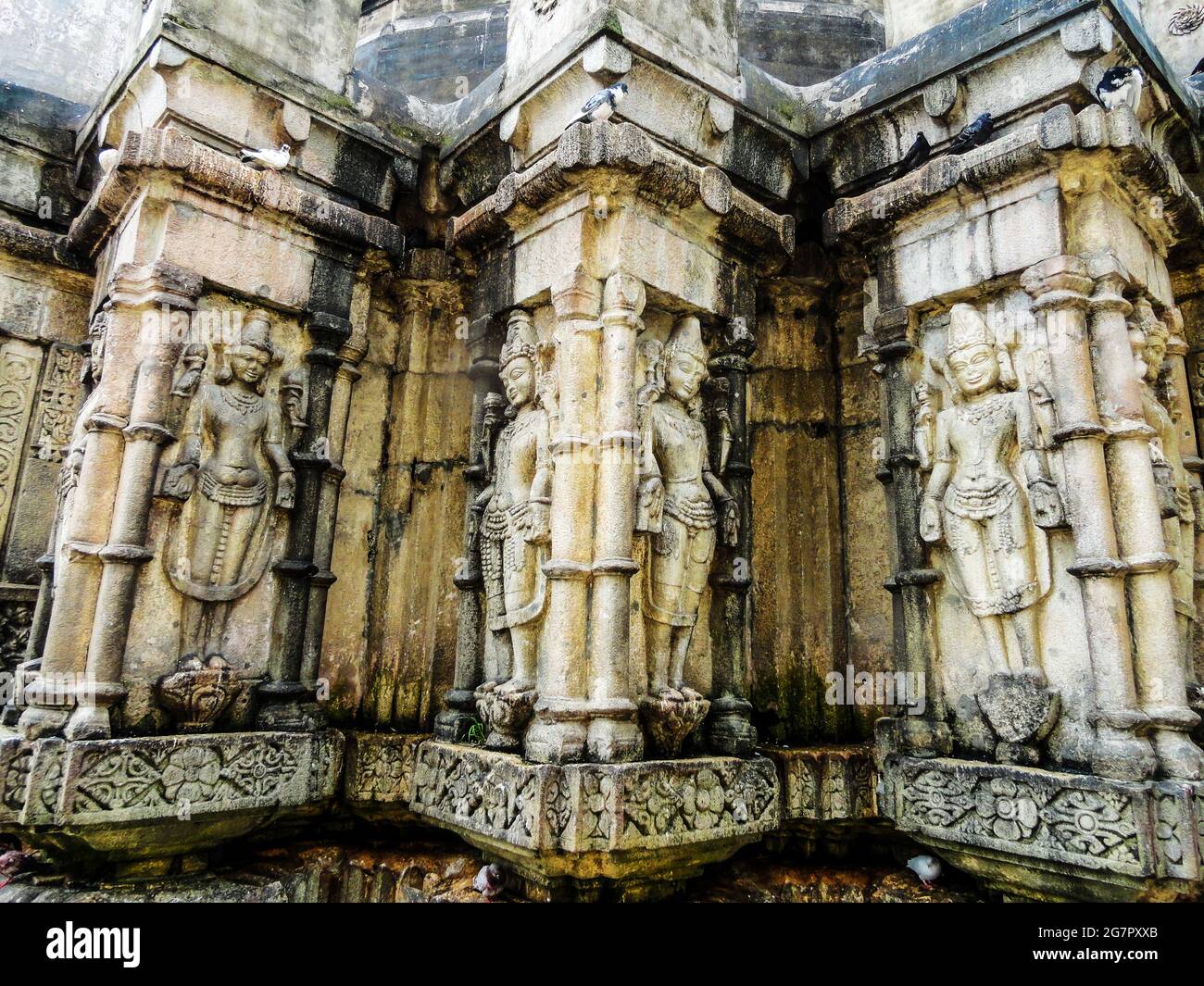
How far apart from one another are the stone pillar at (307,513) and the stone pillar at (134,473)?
75cm

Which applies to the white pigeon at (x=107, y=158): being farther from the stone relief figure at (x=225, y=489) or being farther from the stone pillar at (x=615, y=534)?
the stone pillar at (x=615, y=534)

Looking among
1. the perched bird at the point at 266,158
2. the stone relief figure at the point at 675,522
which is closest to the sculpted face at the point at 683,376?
the stone relief figure at the point at 675,522

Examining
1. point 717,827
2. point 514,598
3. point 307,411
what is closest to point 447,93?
point 307,411

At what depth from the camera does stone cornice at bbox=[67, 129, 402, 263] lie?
480 cm

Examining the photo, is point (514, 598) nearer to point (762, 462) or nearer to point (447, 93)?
point (762, 462)

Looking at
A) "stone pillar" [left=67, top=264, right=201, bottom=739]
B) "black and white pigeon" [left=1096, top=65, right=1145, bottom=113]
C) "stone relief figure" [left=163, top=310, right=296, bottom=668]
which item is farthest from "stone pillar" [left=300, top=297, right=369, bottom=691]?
"black and white pigeon" [left=1096, top=65, right=1145, bottom=113]

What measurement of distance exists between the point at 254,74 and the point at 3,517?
3.40 metres

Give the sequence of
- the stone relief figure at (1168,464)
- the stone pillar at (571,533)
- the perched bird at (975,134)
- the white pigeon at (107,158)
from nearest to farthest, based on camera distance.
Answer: the stone pillar at (571,533)
the stone relief figure at (1168,464)
the perched bird at (975,134)
the white pigeon at (107,158)

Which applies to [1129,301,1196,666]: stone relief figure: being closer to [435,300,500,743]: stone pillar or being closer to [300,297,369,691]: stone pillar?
[435,300,500,743]: stone pillar

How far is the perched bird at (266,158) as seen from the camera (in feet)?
16.8

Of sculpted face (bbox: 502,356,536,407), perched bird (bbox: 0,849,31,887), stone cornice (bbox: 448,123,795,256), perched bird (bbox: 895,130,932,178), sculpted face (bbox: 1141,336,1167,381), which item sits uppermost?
→ perched bird (bbox: 895,130,932,178)

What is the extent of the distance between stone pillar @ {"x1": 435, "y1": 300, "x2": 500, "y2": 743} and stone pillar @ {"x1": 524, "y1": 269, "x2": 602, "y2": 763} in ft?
2.38

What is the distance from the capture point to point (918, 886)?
4.59 m

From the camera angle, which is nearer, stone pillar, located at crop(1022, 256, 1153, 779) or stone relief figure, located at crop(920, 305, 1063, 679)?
stone pillar, located at crop(1022, 256, 1153, 779)
